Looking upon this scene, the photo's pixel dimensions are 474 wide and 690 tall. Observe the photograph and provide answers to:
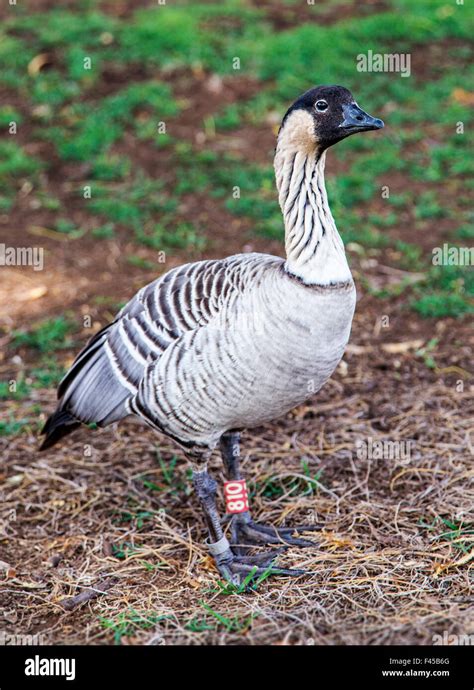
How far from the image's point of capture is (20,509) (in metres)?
5.04

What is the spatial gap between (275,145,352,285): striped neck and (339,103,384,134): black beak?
0.19m

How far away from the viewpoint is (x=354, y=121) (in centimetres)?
403

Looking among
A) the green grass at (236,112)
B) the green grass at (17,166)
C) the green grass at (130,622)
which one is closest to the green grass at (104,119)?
the green grass at (236,112)

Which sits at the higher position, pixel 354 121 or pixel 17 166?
pixel 17 166

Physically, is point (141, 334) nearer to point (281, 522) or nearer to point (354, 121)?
point (281, 522)

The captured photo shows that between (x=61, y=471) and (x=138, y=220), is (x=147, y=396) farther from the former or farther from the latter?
(x=138, y=220)

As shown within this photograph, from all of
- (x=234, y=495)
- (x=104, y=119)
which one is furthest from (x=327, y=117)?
(x=104, y=119)

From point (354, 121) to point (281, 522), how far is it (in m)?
2.13

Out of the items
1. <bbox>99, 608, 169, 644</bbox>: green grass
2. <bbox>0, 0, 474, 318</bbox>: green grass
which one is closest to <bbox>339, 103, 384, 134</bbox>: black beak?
<bbox>99, 608, 169, 644</bbox>: green grass

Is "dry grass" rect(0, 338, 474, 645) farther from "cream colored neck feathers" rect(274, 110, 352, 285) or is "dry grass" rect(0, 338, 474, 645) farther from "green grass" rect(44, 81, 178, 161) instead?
"green grass" rect(44, 81, 178, 161)

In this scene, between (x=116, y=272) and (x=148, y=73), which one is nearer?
(x=116, y=272)

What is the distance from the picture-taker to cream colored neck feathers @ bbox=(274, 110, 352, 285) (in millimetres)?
4031
